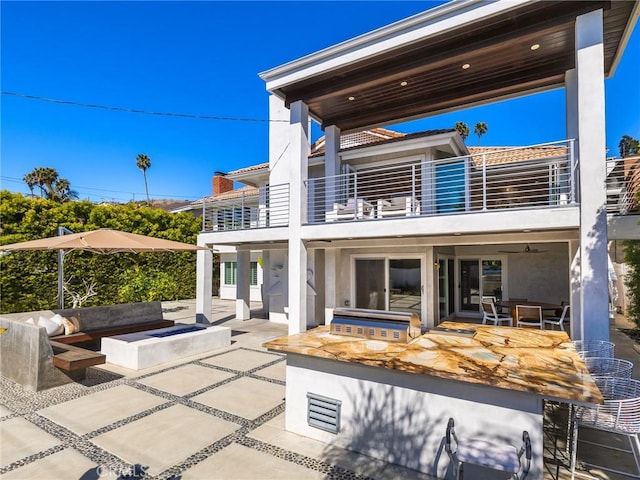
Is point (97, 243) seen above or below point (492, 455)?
above

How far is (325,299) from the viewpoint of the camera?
1216 centimetres

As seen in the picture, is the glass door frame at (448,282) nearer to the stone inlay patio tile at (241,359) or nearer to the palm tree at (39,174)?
the stone inlay patio tile at (241,359)

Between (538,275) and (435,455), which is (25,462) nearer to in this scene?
(435,455)

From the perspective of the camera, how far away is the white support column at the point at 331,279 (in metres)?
11.9

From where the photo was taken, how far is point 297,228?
30.0 feet

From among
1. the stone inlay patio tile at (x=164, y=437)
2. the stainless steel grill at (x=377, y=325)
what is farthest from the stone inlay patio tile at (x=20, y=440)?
the stainless steel grill at (x=377, y=325)

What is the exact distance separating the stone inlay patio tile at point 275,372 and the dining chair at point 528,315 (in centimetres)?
700

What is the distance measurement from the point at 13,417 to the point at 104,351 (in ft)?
10.5

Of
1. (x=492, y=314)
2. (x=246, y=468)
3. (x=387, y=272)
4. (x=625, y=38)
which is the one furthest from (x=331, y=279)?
(x=625, y=38)

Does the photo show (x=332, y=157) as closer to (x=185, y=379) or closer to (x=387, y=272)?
(x=387, y=272)

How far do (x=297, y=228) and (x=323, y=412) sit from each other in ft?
18.8

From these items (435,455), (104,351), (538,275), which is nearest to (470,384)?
(435,455)

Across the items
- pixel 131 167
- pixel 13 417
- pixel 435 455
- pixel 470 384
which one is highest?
pixel 131 167

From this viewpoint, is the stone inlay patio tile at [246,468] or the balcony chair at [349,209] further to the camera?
the balcony chair at [349,209]
